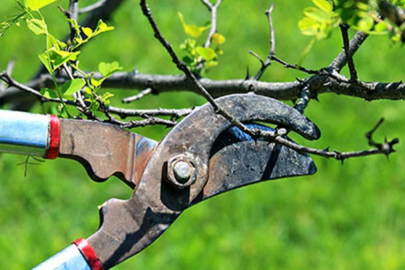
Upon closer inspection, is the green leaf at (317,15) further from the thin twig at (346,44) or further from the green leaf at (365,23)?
the thin twig at (346,44)

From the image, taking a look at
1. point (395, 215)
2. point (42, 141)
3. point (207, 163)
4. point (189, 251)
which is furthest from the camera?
point (395, 215)

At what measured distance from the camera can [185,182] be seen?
1624mm

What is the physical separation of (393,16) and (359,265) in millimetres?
3150

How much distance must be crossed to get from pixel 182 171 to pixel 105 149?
174mm

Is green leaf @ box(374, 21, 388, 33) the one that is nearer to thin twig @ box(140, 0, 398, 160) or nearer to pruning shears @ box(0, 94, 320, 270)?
thin twig @ box(140, 0, 398, 160)

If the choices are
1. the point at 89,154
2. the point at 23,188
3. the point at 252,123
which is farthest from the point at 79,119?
the point at 23,188

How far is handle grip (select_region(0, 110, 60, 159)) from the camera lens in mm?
1538

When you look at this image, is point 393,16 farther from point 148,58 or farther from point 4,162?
point 148,58

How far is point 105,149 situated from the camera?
1646mm

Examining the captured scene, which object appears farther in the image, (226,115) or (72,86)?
(72,86)

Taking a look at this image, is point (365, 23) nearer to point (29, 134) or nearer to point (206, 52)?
point (29, 134)

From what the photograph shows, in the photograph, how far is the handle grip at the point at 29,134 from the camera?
1538mm

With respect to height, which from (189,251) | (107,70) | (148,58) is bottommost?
(189,251)

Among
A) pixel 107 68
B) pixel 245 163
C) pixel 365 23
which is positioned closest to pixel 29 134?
pixel 107 68
